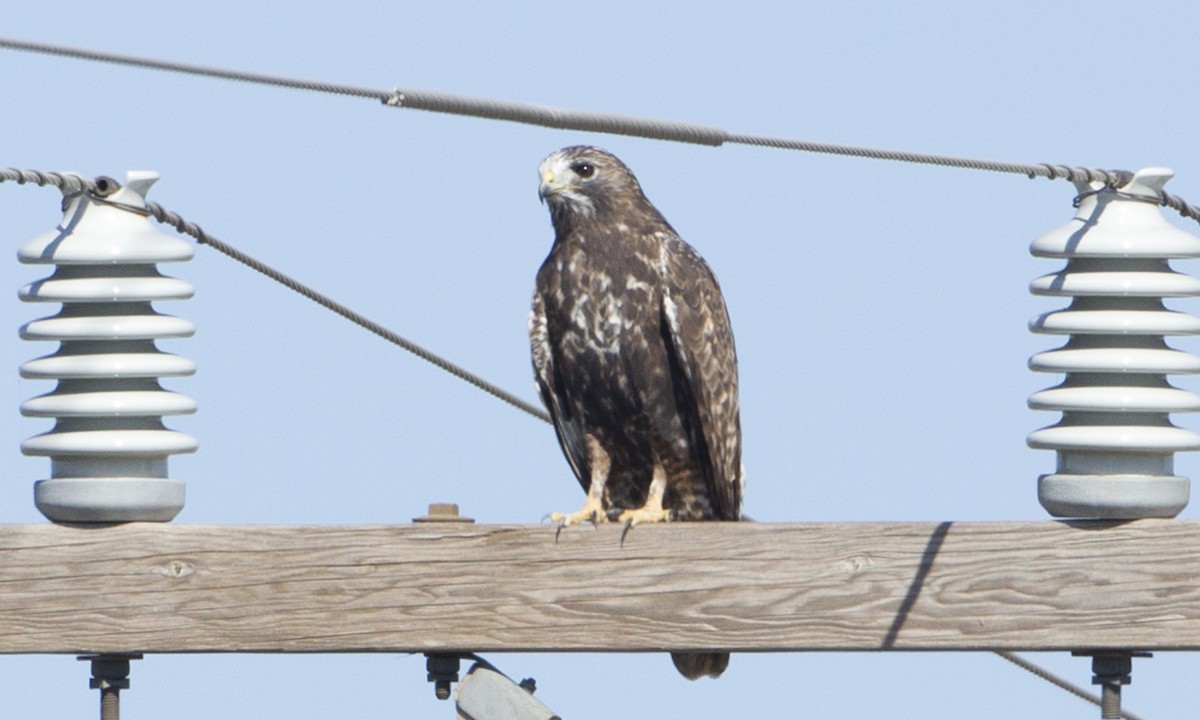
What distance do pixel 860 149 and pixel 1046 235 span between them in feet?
1.65

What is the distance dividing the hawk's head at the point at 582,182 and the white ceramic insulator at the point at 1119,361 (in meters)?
1.66

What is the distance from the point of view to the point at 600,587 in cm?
553

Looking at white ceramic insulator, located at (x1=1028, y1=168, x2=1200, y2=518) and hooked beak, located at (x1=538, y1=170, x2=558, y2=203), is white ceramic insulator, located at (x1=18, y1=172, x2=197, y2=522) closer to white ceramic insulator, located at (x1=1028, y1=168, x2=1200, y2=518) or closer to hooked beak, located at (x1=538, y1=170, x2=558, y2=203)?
hooked beak, located at (x1=538, y1=170, x2=558, y2=203)

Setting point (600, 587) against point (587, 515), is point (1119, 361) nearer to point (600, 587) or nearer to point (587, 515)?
point (600, 587)

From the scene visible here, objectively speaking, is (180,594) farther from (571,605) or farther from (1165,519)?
(1165,519)

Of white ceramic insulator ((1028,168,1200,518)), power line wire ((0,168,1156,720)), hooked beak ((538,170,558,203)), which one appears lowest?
white ceramic insulator ((1028,168,1200,518))

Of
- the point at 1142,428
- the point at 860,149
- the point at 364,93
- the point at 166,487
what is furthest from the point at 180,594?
the point at 1142,428

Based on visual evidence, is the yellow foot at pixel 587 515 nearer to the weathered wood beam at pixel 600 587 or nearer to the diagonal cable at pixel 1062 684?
the weathered wood beam at pixel 600 587

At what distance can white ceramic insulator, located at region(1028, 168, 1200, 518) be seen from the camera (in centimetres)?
539

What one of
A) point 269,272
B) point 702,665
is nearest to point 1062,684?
point 702,665

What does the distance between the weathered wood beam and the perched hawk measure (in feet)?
3.38

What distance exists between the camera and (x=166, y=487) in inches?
222

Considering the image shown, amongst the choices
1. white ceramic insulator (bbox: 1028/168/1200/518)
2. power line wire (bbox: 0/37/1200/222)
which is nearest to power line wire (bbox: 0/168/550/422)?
power line wire (bbox: 0/37/1200/222)

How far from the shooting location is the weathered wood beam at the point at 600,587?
17.7 ft
